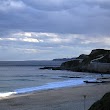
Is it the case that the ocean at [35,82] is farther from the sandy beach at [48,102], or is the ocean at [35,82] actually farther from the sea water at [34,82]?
the sandy beach at [48,102]

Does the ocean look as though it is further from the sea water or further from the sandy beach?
the sandy beach

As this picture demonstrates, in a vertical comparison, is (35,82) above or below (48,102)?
below

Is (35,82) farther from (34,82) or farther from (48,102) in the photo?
(48,102)

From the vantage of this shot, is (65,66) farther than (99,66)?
Yes

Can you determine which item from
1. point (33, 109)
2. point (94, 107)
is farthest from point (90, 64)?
point (94, 107)

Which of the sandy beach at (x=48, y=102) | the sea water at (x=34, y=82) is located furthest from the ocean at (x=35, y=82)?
the sandy beach at (x=48, y=102)

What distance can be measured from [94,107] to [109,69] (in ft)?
287

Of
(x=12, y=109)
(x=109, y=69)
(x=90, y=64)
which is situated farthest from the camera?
(x=90, y=64)

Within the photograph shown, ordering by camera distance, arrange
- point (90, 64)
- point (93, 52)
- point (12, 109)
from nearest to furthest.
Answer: point (12, 109)
point (90, 64)
point (93, 52)

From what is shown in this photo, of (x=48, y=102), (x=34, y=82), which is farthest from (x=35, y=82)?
(x=48, y=102)

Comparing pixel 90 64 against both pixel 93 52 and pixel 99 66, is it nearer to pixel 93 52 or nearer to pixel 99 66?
pixel 99 66

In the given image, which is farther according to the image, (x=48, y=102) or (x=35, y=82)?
(x=35, y=82)

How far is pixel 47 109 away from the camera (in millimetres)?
19844

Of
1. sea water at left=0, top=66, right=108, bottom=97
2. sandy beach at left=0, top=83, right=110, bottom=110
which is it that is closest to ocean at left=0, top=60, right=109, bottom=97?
sea water at left=0, top=66, right=108, bottom=97
